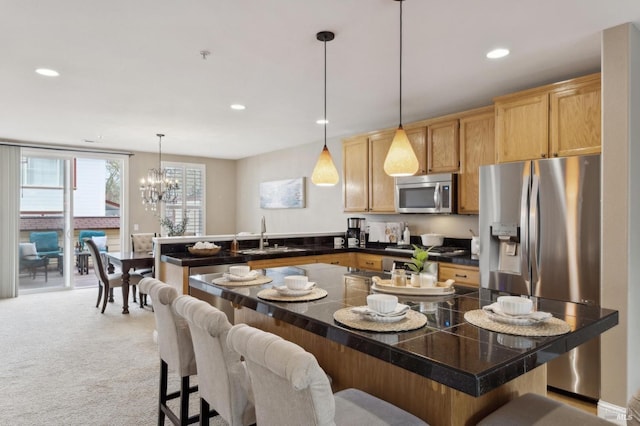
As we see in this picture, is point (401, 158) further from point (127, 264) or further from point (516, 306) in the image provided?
point (127, 264)

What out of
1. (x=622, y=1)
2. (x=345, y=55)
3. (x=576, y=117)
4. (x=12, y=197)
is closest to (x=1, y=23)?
(x=345, y=55)

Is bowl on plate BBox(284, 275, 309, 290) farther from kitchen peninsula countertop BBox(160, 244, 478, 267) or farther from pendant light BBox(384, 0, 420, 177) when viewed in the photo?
kitchen peninsula countertop BBox(160, 244, 478, 267)

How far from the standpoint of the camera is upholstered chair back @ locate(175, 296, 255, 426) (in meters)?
1.62

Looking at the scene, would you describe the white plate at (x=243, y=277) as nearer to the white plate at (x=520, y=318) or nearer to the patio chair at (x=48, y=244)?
the white plate at (x=520, y=318)

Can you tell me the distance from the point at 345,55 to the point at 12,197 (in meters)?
6.04

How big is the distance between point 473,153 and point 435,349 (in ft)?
10.5

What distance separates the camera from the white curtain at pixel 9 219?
623cm

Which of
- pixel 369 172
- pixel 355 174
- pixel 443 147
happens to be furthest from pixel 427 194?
pixel 355 174

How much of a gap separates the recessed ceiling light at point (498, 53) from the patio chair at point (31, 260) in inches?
286

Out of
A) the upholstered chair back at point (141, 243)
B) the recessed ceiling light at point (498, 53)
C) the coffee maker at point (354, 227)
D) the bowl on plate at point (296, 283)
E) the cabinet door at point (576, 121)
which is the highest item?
the recessed ceiling light at point (498, 53)

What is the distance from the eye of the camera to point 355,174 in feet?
17.5

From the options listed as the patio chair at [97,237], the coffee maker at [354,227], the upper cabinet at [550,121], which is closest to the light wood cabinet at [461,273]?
the upper cabinet at [550,121]

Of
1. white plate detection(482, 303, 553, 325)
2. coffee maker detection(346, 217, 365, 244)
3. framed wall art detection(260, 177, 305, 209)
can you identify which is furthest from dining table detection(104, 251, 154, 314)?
white plate detection(482, 303, 553, 325)

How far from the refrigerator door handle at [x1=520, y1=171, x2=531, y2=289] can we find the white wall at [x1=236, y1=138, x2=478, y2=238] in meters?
1.35
